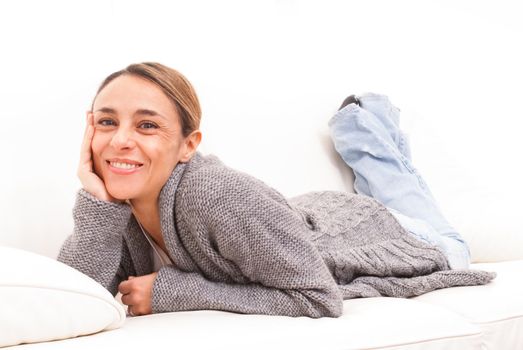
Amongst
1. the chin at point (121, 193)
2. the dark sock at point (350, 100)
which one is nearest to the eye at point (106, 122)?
the chin at point (121, 193)

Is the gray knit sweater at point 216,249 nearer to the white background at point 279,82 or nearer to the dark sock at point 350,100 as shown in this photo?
the white background at point 279,82

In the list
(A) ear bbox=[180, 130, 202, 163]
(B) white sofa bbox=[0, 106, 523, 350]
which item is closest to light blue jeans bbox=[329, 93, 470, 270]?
(B) white sofa bbox=[0, 106, 523, 350]

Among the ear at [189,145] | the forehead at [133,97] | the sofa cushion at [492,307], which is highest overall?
the forehead at [133,97]

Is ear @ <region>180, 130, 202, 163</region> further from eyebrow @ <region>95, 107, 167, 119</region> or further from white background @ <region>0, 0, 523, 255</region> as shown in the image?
white background @ <region>0, 0, 523, 255</region>

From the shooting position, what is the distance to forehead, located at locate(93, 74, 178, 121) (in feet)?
3.93

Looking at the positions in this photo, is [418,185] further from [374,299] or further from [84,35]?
[84,35]

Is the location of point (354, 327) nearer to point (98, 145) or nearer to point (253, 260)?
point (253, 260)

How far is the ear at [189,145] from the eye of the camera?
4.19 feet

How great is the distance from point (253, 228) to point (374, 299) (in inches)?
12.8

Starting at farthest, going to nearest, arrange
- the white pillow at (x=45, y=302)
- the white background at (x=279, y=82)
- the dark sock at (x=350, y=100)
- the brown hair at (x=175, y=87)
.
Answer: the dark sock at (x=350, y=100) → the white background at (x=279, y=82) → the brown hair at (x=175, y=87) → the white pillow at (x=45, y=302)

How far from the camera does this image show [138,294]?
1.21 meters

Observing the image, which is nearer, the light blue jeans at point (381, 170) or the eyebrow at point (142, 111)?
the eyebrow at point (142, 111)

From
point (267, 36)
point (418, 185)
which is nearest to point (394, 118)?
point (418, 185)

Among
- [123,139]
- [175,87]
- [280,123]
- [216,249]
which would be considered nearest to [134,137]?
[123,139]
